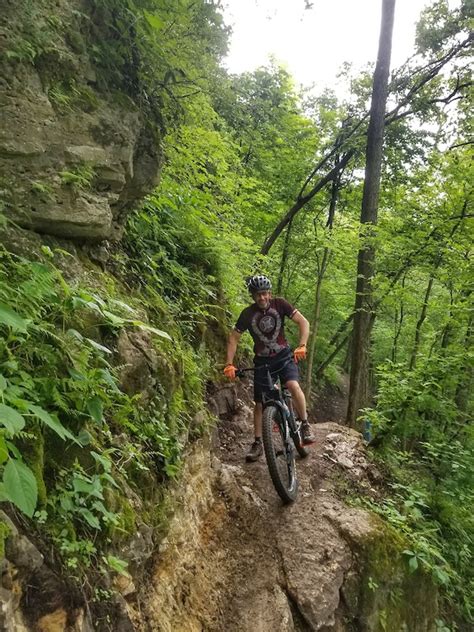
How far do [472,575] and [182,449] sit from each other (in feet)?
16.7

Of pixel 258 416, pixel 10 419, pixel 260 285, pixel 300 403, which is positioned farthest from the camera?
pixel 258 416

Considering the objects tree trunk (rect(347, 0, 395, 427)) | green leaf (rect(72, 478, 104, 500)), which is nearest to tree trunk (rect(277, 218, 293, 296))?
tree trunk (rect(347, 0, 395, 427))

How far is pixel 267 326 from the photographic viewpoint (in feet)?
18.2

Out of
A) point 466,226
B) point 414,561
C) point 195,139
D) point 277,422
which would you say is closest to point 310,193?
point 466,226

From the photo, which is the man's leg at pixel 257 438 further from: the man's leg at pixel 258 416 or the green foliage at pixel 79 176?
the green foliage at pixel 79 176

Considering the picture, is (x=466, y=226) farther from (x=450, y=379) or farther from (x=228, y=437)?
(x=228, y=437)

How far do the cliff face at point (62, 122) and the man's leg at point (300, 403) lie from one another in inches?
111

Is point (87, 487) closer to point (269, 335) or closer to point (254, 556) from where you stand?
point (254, 556)

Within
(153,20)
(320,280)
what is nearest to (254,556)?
(153,20)

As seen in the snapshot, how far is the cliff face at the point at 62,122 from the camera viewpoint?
3.28 metres

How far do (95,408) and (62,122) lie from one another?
2.52m

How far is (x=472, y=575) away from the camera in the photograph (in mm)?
6230

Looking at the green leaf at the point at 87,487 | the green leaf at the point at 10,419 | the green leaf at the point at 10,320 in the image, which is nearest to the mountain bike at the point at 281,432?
the green leaf at the point at 87,487

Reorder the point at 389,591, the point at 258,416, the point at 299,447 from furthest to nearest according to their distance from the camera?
the point at 299,447, the point at 258,416, the point at 389,591
